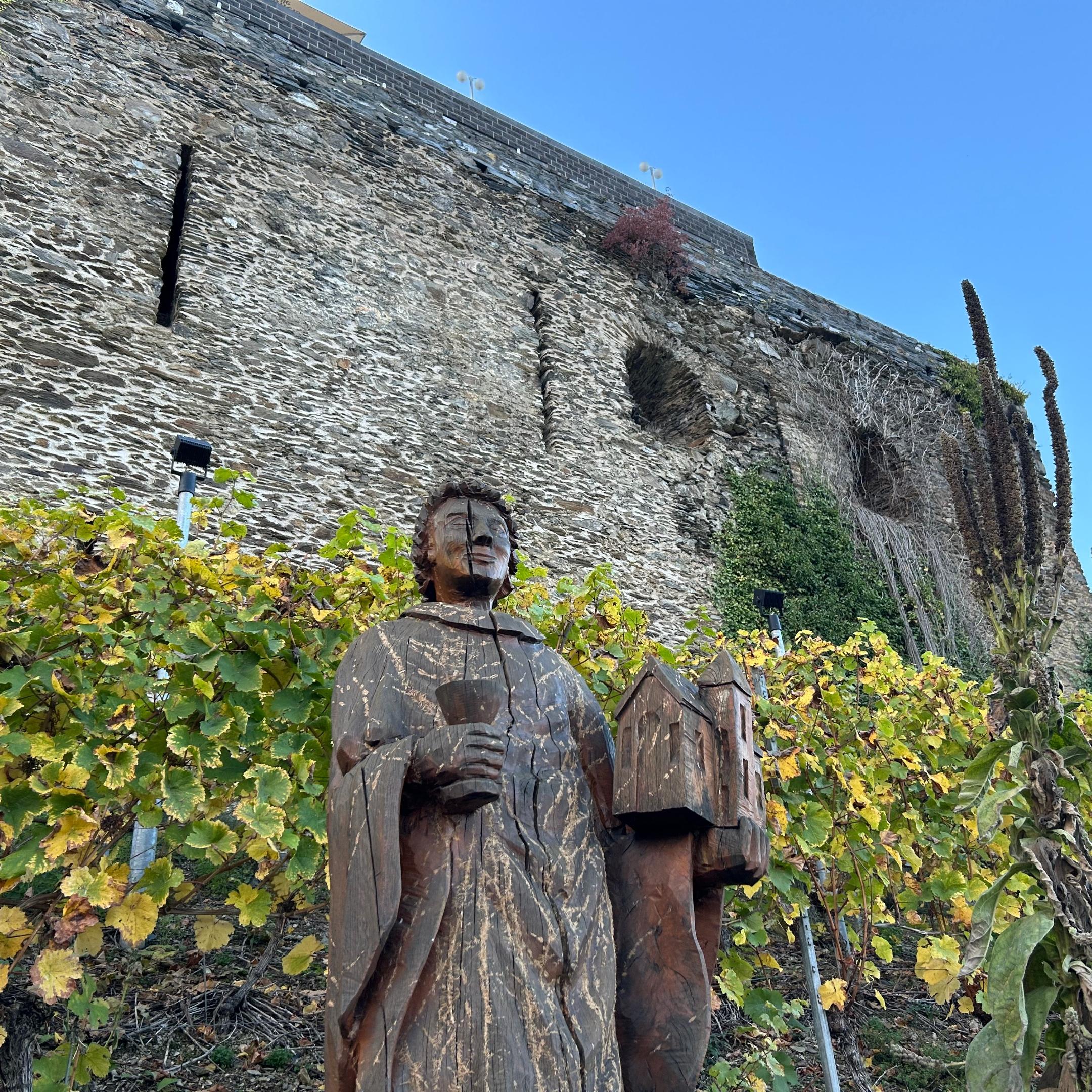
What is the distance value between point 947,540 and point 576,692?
31.8 feet

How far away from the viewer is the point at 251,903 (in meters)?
2.64

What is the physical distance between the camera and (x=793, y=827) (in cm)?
351

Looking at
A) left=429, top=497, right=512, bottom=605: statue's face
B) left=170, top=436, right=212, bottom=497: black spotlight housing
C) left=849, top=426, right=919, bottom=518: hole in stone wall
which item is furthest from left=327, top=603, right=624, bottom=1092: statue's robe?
left=849, top=426, right=919, bottom=518: hole in stone wall

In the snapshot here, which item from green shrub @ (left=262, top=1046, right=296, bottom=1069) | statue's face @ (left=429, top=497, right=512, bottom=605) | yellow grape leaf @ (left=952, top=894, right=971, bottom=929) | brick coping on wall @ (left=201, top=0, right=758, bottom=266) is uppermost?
brick coping on wall @ (left=201, top=0, right=758, bottom=266)

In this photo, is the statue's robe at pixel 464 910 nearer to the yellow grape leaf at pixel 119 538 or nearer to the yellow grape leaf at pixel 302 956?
the yellow grape leaf at pixel 302 956

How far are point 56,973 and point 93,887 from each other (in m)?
0.20

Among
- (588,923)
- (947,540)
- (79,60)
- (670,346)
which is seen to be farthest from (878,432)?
(588,923)

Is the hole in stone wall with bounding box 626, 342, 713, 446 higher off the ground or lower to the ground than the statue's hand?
higher

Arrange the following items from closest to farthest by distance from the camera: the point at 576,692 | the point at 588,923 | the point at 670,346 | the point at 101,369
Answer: the point at 588,923, the point at 576,692, the point at 101,369, the point at 670,346

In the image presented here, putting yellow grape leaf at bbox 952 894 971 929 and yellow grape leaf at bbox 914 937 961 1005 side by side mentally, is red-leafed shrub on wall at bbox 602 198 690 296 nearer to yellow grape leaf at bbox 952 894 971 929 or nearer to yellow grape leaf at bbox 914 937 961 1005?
yellow grape leaf at bbox 952 894 971 929

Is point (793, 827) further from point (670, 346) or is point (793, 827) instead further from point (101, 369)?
point (670, 346)

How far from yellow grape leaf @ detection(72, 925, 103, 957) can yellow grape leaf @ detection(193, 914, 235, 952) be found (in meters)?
0.29

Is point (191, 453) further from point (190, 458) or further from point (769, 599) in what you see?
point (769, 599)

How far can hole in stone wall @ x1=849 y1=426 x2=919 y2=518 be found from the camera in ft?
36.1
